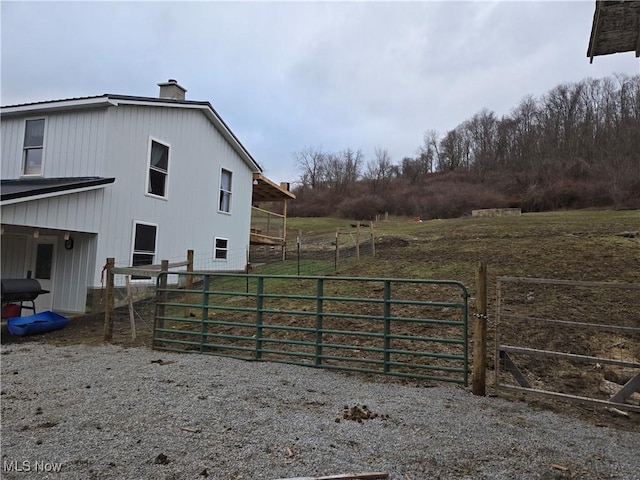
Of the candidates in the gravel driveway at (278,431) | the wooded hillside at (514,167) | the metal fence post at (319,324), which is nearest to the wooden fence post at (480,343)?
the gravel driveway at (278,431)

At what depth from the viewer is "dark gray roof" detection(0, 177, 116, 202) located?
8392mm

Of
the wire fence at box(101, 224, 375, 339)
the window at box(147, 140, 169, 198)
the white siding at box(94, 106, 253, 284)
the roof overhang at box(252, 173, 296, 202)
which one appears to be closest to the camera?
the wire fence at box(101, 224, 375, 339)

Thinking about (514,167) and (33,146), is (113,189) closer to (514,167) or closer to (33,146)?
(33,146)

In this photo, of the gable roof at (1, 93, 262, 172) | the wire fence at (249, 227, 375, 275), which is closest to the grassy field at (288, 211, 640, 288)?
the wire fence at (249, 227, 375, 275)

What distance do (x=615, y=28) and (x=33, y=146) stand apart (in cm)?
1382

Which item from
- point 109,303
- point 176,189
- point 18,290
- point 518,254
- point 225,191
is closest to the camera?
point 109,303

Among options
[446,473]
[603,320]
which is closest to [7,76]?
[446,473]

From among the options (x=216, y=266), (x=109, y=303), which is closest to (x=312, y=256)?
(x=216, y=266)

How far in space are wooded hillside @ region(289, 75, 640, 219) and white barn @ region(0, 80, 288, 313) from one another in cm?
2973

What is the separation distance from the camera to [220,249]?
1550cm

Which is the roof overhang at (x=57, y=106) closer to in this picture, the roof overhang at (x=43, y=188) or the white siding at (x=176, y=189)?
the white siding at (x=176, y=189)

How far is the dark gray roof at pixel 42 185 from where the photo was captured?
8.39m

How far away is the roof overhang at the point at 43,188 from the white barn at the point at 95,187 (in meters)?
0.02

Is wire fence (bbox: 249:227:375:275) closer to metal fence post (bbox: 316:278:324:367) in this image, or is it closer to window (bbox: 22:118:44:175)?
metal fence post (bbox: 316:278:324:367)
